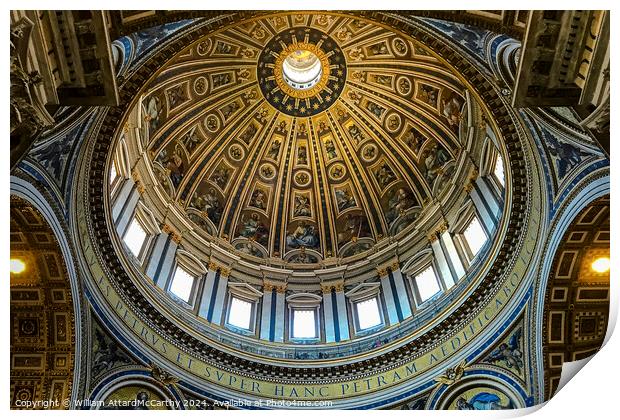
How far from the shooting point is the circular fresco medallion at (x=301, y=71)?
26562mm

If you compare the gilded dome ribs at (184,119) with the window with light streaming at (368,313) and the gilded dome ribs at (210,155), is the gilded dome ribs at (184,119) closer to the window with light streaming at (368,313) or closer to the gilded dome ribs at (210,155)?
the gilded dome ribs at (210,155)

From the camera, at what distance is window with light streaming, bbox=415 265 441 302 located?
21797mm

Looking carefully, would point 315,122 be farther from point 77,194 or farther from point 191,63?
point 77,194

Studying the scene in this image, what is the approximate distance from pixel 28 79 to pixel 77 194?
601 cm

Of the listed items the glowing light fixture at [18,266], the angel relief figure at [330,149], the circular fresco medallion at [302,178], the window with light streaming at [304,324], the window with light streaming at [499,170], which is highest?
the angel relief figure at [330,149]

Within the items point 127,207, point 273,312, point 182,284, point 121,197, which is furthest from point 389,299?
point 121,197

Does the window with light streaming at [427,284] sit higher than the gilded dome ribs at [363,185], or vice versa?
the gilded dome ribs at [363,185]

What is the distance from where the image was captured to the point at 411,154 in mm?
26797

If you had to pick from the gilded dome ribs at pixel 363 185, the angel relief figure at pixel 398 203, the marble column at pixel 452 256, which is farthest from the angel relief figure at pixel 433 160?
the marble column at pixel 452 256

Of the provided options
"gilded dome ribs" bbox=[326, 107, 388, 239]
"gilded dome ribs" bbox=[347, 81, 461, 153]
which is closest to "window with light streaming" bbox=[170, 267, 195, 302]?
"gilded dome ribs" bbox=[326, 107, 388, 239]

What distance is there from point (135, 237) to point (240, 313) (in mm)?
4312

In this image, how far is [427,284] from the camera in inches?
878

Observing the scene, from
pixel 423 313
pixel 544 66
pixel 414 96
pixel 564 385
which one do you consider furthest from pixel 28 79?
pixel 414 96

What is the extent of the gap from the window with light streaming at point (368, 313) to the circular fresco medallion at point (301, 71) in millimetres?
8838
